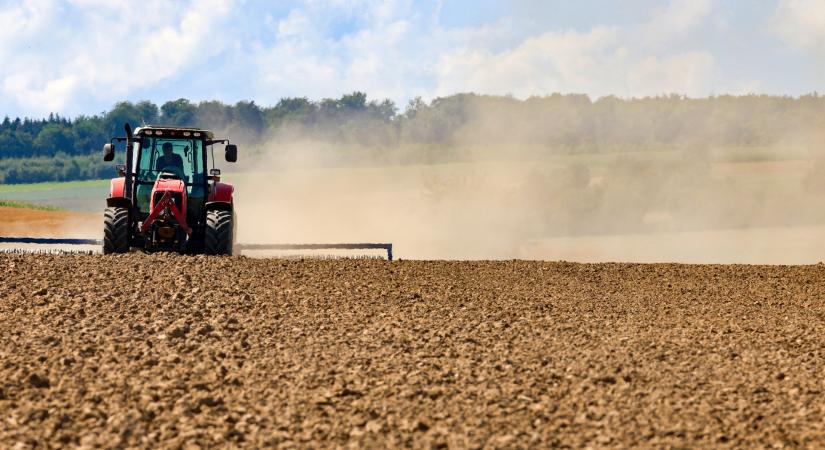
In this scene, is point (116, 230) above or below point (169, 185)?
below

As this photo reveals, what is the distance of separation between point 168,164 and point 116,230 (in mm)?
1633

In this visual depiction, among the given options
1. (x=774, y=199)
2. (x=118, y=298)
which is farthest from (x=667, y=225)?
(x=118, y=298)

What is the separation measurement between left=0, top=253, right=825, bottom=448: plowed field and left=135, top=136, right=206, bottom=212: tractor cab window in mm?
2456

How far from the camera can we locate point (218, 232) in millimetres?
19281

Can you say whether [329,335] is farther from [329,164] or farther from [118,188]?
[329,164]

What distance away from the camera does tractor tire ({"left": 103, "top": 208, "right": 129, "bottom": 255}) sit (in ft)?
63.2

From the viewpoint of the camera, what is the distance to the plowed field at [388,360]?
795 centimetres

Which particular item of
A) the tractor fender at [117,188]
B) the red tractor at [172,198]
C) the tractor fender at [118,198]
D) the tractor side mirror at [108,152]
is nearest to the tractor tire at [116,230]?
the red tractor at [172,198]

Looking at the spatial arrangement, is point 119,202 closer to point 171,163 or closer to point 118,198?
point 118,198

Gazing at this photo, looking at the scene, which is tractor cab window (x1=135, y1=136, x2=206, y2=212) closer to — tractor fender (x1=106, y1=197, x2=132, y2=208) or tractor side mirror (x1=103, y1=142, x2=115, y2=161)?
tractor fender (x1=106, y1=197, x2=132, y2=208)

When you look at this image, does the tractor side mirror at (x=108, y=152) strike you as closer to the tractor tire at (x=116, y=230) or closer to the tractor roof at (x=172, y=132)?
the tractor roof at (x=172, y=132)

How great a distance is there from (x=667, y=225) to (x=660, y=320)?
1669 inches

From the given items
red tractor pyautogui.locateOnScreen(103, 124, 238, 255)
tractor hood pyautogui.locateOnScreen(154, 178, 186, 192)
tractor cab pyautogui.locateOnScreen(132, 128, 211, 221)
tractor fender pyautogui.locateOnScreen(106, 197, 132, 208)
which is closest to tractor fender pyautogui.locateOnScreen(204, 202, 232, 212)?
red tractor pyautogui.locateOnScreen(103, 124, 238, 255)

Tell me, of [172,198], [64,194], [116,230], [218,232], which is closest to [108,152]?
[172,198]
